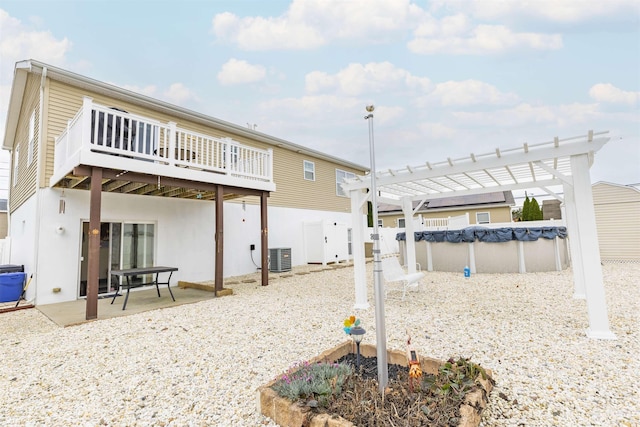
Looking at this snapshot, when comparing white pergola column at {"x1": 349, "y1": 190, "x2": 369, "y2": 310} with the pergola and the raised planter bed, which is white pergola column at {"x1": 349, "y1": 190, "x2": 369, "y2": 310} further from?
the raised planter bed

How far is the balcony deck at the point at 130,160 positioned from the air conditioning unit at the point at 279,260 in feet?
11.9

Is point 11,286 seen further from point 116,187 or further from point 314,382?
point 314,382

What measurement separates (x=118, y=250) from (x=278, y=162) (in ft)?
22.4

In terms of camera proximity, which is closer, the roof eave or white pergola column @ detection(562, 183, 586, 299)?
white pergola column @ detection(562, 183, 586, 299)

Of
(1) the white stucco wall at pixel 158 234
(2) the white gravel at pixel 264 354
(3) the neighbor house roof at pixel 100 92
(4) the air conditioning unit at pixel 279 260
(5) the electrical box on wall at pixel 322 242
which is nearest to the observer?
(2) the white gravel at pixel 264 354

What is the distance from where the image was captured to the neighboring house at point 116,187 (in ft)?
19.1

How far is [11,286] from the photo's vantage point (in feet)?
22.2

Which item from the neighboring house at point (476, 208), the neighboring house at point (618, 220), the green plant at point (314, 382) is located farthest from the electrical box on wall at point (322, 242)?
the neighboring house at point (618, 220)

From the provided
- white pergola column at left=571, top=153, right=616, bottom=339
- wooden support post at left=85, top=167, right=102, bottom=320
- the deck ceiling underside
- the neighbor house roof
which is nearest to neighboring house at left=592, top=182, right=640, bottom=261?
white pergola column at left=571, top=153, right=616, bottom=339

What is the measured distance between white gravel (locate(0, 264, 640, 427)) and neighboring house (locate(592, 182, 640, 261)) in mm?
7223

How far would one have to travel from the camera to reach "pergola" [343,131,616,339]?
3.74m

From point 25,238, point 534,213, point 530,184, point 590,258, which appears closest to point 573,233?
point 530,184

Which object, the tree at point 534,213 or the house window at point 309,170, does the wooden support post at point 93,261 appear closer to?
the house window at point 309,170

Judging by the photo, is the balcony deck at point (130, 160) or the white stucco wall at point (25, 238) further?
the white stucco wall at point (25, 238)
